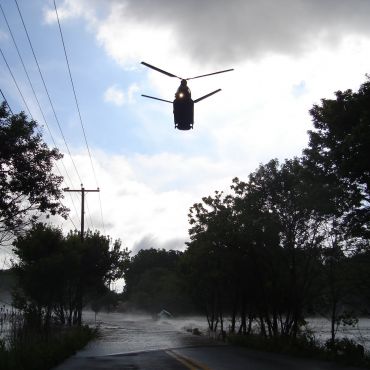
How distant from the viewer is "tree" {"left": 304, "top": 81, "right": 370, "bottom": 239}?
47.3ft

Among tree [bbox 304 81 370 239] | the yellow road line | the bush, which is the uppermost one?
tree [bbox 304 81 370 239]

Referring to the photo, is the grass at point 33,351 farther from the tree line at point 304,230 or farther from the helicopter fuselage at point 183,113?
the tree line at point 304,230

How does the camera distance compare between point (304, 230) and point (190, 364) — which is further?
point (304, 230)

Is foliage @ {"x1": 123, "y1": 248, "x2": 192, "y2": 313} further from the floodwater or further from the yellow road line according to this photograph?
the yellow road line

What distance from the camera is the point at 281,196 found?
24359 millimetres

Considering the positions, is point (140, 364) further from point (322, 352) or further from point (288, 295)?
point (288, 295)

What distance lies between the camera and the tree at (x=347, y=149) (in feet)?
47.3

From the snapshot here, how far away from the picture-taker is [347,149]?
14.8 metres

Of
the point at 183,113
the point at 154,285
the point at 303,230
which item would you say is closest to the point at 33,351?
the point at 183,113

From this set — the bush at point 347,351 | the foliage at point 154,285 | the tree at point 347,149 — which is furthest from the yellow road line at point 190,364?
the foliage at point 154,285

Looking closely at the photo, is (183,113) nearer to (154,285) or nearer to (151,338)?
(151,338)

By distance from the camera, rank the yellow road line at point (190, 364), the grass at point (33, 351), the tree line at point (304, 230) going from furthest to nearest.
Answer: the tree line at point (304, 230), the yellow road line at point (190, 364), the grass at point (33, 351)

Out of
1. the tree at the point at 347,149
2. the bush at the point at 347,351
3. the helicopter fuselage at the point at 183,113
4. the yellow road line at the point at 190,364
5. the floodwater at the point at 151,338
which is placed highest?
the tree at the point at 347,149

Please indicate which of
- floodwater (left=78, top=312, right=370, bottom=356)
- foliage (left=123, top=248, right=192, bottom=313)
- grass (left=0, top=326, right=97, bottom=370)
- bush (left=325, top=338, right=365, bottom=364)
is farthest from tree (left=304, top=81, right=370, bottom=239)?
foliage (left=123, top=248, right=192, bottom=313)
